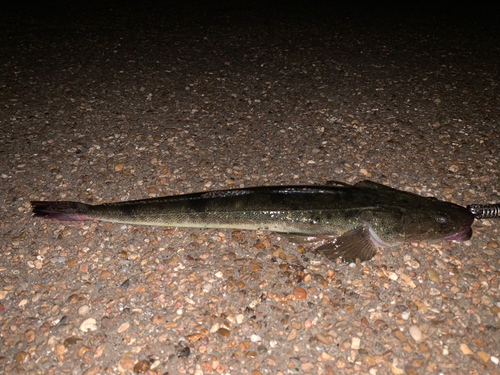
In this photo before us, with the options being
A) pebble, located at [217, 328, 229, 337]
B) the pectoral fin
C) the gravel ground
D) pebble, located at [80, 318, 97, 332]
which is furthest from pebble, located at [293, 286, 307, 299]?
pebble, located at [80, 318, 97, 332]

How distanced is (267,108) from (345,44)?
2382 millimetres

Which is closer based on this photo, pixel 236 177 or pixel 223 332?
pixel 223 332

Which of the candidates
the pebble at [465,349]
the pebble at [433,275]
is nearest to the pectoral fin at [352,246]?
the pebble at [433,275]

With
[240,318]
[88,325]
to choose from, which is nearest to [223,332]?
[240,318]

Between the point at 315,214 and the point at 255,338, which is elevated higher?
the point at 315,214

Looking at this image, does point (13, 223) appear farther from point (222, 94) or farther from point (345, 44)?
point (345, 44)

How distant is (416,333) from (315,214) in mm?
990

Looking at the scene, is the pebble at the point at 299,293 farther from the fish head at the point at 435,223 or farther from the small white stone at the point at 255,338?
the fish head at the point at 435,223

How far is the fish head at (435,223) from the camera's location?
8.86 feet

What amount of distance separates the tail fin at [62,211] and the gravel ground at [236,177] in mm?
124

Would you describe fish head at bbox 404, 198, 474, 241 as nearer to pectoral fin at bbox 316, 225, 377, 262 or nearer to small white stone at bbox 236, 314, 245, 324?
pectoral fin at bbox 316, 225, 377, 262

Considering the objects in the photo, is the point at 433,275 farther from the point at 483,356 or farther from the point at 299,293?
the point at 299,293

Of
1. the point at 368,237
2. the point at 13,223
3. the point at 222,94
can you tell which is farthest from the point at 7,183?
the point at 368,237

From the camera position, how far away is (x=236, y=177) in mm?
3459
